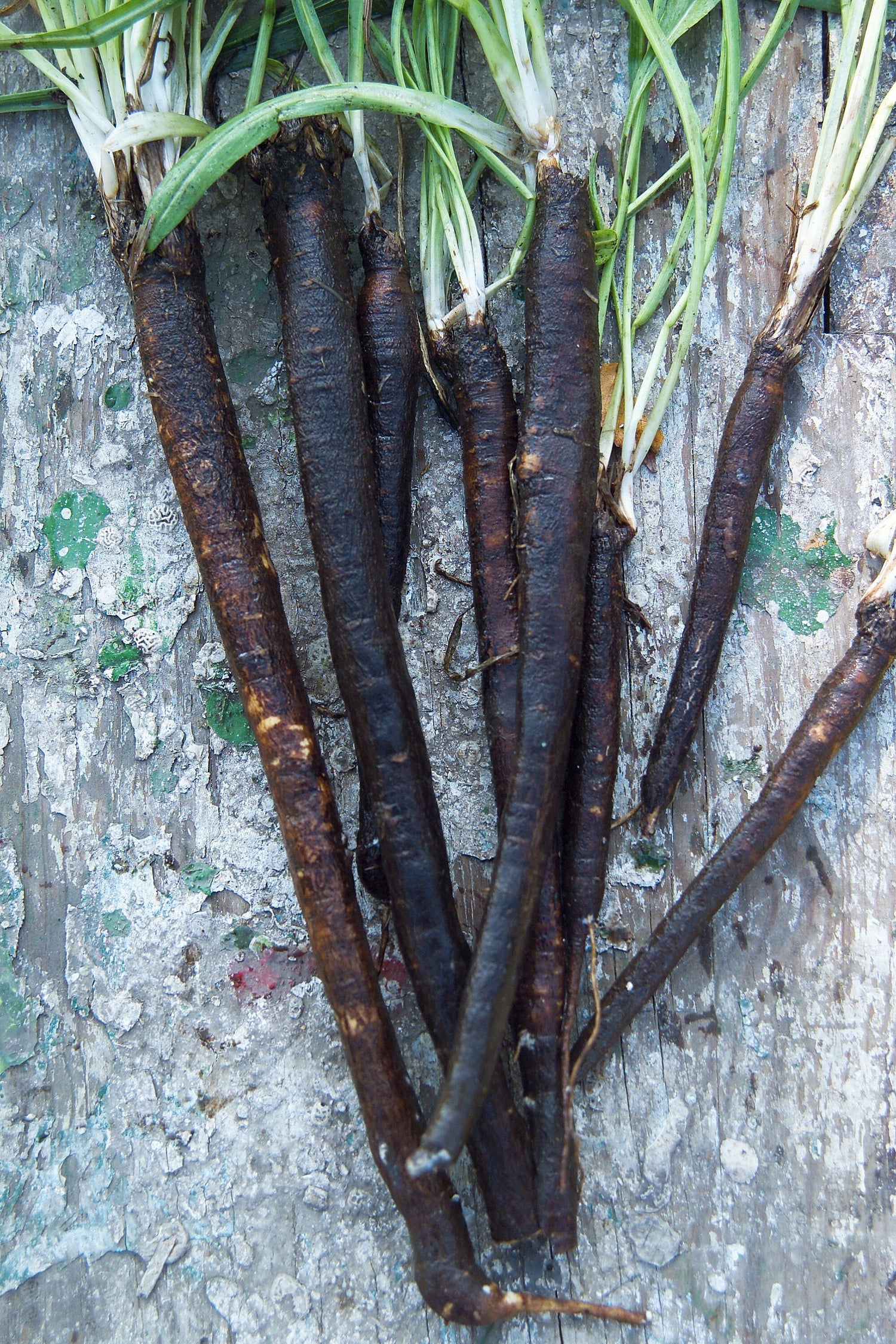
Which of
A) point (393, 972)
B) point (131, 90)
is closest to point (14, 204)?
point (131, 90)

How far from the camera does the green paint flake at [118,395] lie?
1073 millimetres

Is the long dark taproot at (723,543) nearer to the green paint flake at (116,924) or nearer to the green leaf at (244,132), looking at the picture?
the green leaf at (244,132)

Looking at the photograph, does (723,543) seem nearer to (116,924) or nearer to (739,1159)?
(739,1159)

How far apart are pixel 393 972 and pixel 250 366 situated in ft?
2.48

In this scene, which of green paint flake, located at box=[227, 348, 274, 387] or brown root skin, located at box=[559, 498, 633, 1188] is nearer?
brown root skin, located at box=[559, 498, 633, 1188]

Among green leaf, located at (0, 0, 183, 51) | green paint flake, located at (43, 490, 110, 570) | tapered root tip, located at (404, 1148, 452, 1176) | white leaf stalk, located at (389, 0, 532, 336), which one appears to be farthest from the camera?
green paint flake, located at (43, 490, 110, 570)

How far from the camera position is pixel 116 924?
102cm

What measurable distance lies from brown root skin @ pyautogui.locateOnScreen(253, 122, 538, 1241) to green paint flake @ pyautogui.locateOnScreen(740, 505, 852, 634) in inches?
18.0

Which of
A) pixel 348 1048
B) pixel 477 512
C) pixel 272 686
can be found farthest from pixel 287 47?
→ pixel 348 1048

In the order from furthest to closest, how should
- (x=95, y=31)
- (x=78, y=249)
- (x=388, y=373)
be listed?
(x=78, y=249), (x=388, y=373), (x=95, y=31)

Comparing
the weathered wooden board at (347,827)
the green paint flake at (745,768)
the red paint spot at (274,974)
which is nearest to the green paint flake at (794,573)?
the weathered wooden board at (347,827)

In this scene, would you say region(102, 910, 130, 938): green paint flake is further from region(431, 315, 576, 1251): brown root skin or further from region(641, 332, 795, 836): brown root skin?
region(641, 332, 795, 836): brown root skin

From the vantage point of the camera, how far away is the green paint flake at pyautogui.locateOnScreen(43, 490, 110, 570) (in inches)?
41.8

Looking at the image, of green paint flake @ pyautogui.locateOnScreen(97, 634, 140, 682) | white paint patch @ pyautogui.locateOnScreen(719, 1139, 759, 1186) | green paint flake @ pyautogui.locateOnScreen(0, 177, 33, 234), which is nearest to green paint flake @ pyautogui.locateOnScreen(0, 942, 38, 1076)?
green paint flake @ pyautogui.locateOnScreen(97, 634, 140, 682)
